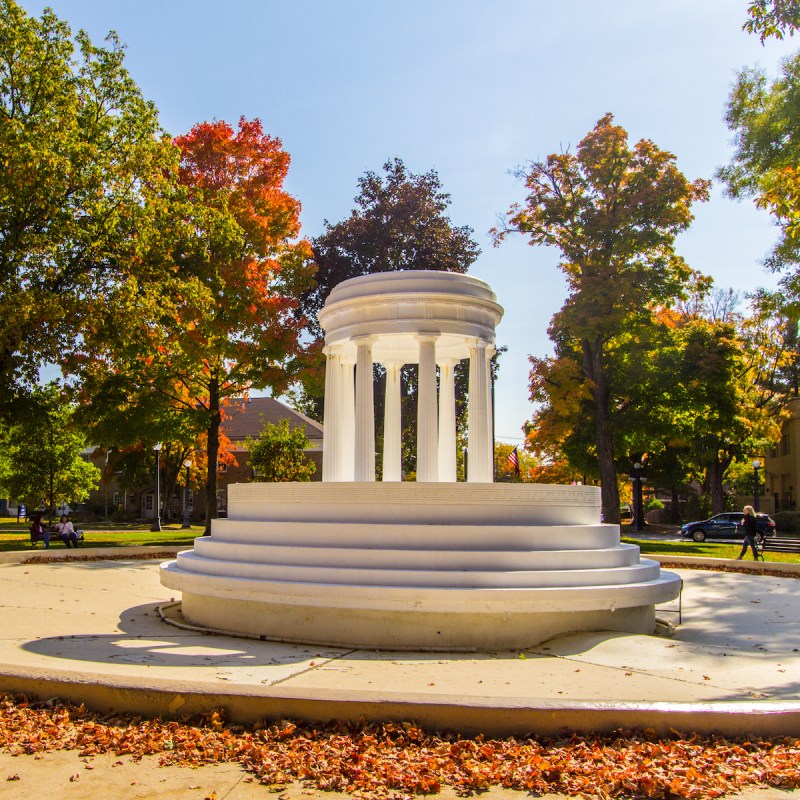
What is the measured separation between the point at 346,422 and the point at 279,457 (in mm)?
25734

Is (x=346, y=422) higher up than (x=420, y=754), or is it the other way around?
(x=346, y=422)

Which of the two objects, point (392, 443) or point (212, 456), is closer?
point (392, 443)

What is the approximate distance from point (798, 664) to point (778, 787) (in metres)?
4.89

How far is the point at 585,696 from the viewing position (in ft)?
25.6

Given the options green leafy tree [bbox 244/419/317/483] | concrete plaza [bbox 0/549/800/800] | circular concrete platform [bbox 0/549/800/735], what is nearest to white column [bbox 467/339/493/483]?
circular concrete platform [bbox 0/549/800/735]

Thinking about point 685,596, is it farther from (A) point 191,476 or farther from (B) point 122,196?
(A) point 191,476

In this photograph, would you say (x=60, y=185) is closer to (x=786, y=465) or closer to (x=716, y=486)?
(x=716, y=486)

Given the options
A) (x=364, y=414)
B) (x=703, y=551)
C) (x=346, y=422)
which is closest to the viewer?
(x=364, y=414)

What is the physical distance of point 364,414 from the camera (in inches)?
722

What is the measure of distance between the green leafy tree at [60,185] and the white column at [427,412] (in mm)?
11510

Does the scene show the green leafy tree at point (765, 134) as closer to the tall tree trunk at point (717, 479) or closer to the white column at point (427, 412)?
the white column at point (427, 412)

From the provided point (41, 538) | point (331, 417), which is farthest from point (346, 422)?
point (41, 538)

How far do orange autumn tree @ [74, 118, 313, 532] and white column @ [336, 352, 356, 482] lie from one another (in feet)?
25.1

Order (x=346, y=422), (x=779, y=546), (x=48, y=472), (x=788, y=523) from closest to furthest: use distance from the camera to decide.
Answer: (x=346, y=422) → (x=779, y=546) → (x=48, y=472) → (x=788, y=523)
